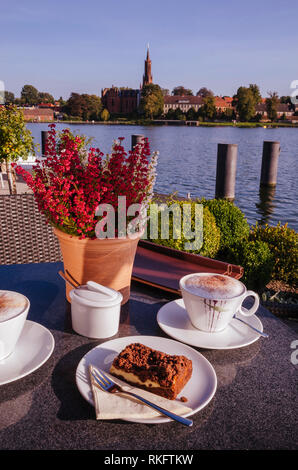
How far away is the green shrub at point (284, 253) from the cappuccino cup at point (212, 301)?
3781 millimetres

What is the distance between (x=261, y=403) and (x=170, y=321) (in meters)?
0.46

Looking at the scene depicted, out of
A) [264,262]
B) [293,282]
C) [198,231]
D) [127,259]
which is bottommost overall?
[293,282]

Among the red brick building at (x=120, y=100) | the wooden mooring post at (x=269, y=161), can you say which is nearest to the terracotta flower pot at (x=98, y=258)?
the wooden mooring post at (x=269, y=161)

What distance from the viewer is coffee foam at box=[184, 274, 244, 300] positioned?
4.24 ft

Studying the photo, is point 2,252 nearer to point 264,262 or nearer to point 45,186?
point 45,186

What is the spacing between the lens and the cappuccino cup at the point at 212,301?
126 centimetres

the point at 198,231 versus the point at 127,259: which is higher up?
the point at 127,259

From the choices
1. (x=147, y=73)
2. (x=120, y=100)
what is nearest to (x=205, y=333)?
(x=120, y=100)

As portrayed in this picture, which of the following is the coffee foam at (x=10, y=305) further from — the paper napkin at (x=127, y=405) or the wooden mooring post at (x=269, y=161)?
the wooden mooring post at (x=269, y=161)

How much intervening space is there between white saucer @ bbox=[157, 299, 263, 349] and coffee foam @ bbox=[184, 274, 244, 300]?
0.48 feet

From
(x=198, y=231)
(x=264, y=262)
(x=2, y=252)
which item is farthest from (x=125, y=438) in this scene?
(x=264, y=262)

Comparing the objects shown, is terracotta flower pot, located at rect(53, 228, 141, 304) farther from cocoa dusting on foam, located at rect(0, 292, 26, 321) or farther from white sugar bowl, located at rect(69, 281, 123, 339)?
cocoa dusting on foam, located at rect(0, 292, 26, 321)

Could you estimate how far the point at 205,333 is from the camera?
134cm

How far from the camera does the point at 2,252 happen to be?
2.70 m
